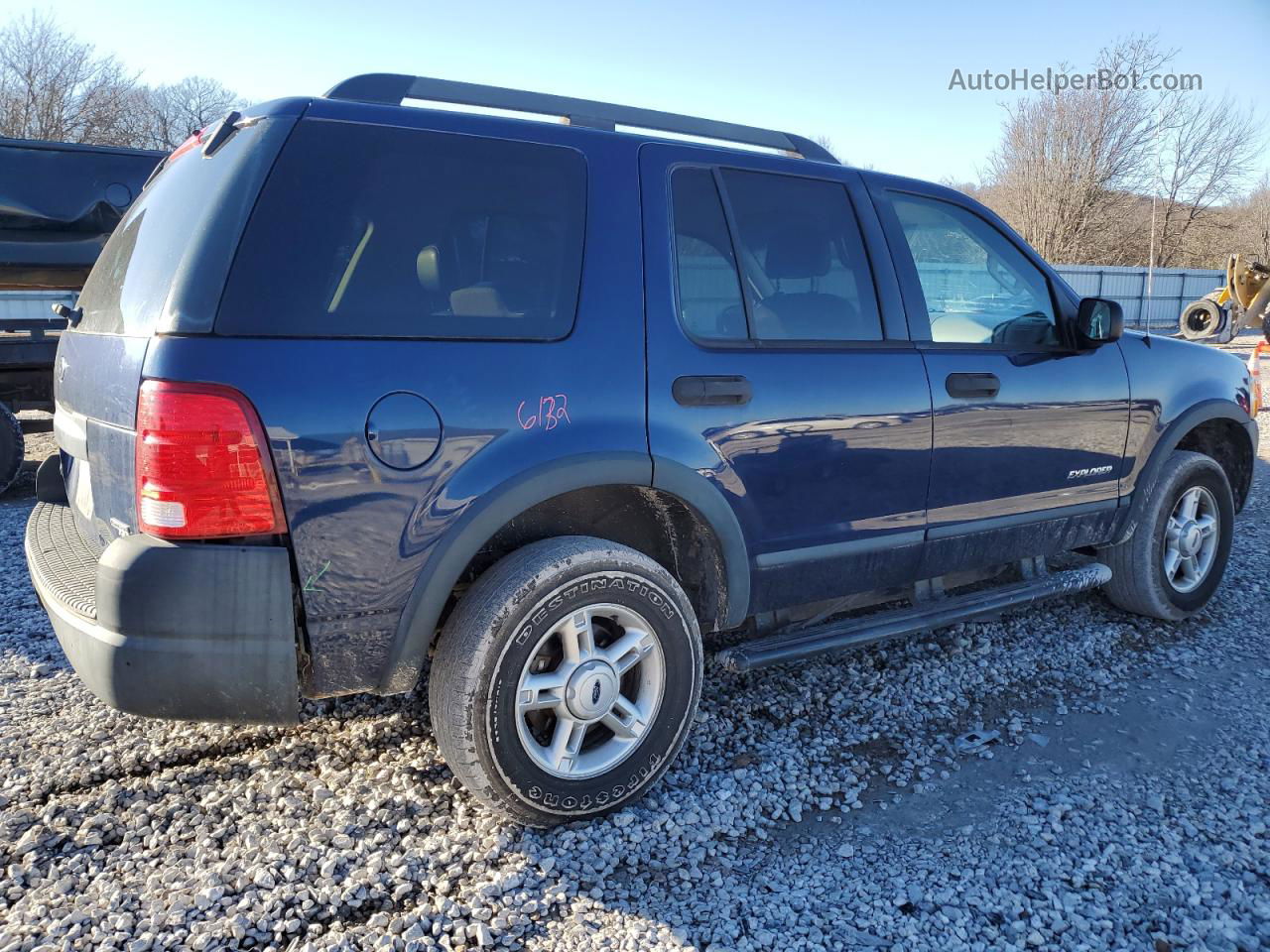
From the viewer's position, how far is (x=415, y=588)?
95.1 inches

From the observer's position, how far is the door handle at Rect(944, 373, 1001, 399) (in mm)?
3346

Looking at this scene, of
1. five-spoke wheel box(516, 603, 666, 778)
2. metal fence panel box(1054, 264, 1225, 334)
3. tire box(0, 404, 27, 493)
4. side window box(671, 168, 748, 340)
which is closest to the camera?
five-spoke wheel box(516, 603, 666, 778)

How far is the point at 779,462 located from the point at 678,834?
3.92 ft

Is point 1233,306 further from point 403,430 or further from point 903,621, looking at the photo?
point 403,430

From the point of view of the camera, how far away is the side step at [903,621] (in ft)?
10.0

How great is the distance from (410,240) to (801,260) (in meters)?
1.45

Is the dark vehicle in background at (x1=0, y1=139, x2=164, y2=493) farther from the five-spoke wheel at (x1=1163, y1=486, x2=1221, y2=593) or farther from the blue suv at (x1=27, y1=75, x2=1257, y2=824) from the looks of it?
the five-spoke wheel at (x1=1163, y1=486, x2=1221, y2=593)

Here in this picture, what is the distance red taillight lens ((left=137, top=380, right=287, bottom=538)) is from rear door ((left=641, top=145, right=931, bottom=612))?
1.11 m

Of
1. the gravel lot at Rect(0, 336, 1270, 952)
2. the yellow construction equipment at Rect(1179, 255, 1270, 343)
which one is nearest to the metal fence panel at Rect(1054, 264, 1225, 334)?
the yellow construction equipment at Rect(1179, 255, 1270, 343)

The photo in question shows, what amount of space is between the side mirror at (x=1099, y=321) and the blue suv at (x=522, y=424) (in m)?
0.01

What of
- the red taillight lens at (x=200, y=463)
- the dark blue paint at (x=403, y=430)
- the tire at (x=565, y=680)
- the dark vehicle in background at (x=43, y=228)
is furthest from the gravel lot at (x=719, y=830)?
the dark vehicle in background at (x=43, y=228)

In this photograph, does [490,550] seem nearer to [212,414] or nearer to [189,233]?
[212,414]

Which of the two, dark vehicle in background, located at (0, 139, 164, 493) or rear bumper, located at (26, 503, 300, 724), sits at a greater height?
dark vehicle in background, located at (0, 139, 164, 493)

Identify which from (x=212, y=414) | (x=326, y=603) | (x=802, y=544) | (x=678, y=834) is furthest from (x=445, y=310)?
(x=678, y=834)
